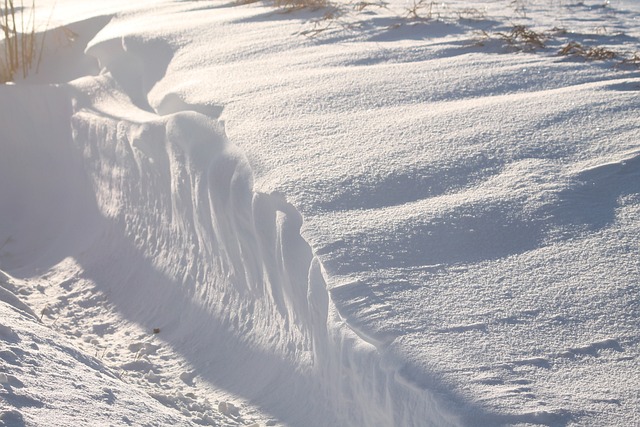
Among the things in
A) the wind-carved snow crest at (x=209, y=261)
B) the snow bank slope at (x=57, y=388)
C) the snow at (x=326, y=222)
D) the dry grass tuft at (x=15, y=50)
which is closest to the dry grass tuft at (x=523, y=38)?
the snow at (x=326, y=222)

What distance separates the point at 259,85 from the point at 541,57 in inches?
44.8

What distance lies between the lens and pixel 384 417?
6.29ft

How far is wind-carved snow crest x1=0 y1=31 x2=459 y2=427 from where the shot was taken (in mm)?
2105

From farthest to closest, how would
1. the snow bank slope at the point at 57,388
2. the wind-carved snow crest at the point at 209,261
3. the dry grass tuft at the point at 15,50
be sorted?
1. the dry grass tuft at the point at 15,50
2. the wind-carved snow crest at the point at 209,261
3. the snow bank slope at the point at 57,388

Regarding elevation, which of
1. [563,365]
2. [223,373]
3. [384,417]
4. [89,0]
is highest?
[89,0]

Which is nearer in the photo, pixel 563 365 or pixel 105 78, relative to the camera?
pixel 563 365

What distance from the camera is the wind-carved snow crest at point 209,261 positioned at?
211 cm

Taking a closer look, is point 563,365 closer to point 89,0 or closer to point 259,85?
point 259,85

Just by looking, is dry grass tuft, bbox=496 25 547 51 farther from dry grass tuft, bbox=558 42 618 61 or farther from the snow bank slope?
the snow bank slope

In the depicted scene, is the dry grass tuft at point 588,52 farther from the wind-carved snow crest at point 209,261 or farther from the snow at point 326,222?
the wind-carved snow crest at point 209,261

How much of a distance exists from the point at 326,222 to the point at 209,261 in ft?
2.40

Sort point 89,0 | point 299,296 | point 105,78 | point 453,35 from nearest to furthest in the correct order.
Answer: point 299,296, point 453,35, point 105,78, point 89,0

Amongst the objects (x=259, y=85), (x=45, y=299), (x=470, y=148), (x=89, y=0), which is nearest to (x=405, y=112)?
(x=470, y=148)

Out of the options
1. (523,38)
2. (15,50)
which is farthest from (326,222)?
(15,50)
